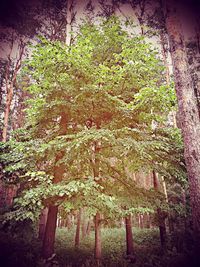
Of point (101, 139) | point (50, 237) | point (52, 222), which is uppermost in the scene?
Result: point (101, 139)

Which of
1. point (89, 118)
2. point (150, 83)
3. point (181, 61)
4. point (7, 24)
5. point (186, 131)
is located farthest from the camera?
point (7, 24)

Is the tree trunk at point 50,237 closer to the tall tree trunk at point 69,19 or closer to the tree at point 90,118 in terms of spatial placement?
the tree at point 90,118

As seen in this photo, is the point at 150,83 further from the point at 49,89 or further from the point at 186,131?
the point at 49,89

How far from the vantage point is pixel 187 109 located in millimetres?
5750

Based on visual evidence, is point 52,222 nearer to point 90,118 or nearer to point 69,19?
point 90,118

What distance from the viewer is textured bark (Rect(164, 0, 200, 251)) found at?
5152 millimetres

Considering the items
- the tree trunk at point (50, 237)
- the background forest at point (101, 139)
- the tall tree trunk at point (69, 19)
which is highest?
the tall tree trunk at point (69, 19)

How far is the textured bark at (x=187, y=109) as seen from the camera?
5.15 m

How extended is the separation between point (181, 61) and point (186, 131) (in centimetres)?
229

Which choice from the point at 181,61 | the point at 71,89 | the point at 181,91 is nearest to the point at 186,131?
the point at 181,91

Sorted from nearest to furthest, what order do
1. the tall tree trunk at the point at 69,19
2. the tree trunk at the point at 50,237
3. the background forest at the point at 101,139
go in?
the background forest at the point at 101,139 < the tree trunk at the point at 50,237 < the tall tree trunk at the point at 69,19

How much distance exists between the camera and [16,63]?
1800 centimetres

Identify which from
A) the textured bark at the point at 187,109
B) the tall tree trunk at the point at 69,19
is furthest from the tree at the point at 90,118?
the tall tree trunk at the point at 69,19

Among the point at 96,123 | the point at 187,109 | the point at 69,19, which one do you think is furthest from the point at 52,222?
the point at 69,19
